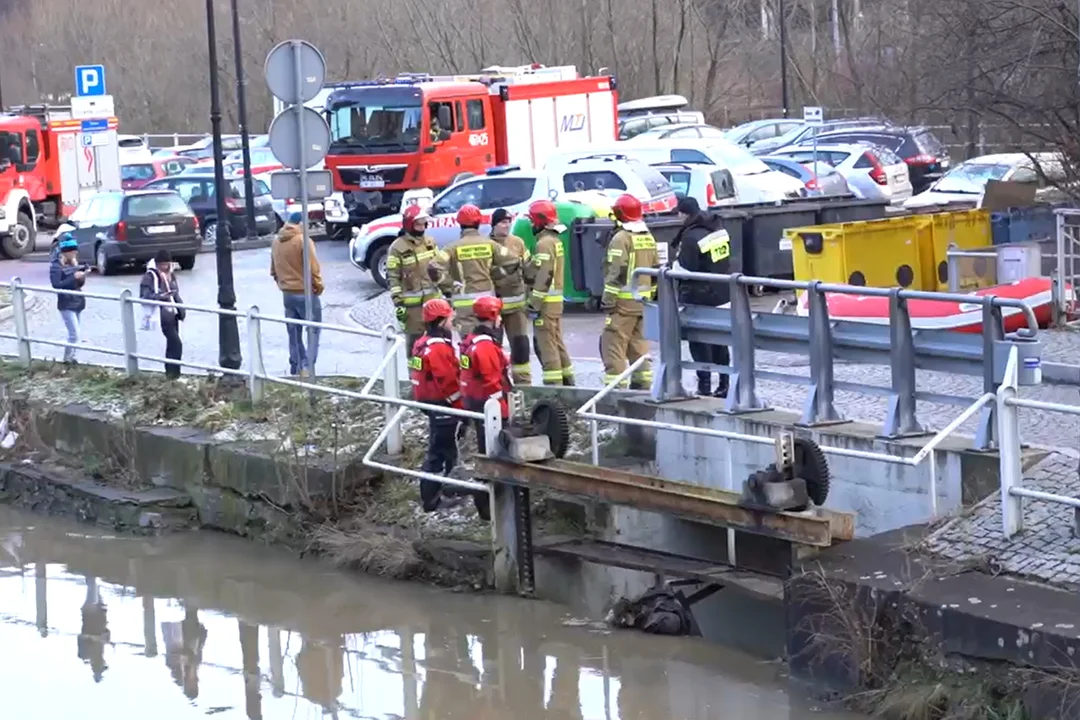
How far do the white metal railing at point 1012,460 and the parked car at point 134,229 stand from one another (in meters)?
21.7

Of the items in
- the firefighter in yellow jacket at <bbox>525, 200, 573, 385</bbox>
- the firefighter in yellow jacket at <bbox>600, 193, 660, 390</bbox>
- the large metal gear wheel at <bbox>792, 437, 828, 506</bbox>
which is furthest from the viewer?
the firefighter in yellow jacket at <bbox>525, 200, 573, 385</bbox>

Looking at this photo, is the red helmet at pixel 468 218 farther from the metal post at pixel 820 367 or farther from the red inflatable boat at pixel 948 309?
the metal post at pixel 820 367

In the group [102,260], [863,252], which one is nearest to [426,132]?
[102,260]

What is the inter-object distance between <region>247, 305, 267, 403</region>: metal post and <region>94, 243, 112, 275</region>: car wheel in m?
14.7

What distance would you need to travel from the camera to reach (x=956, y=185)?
30.4 m

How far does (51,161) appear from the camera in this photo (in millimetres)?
37281

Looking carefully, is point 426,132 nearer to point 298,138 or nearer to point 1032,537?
point 298,138

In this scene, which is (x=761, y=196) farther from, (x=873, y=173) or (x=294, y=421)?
(x=294, y=421)

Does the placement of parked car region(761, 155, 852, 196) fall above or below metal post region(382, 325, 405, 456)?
above

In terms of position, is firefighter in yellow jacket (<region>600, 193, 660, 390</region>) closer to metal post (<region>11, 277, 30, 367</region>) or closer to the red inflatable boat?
the red inflatable boat

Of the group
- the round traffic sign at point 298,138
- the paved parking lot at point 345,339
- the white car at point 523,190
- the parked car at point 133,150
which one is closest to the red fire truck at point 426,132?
the paved parking lot at point 345,339

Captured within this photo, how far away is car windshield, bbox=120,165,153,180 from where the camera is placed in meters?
43.0

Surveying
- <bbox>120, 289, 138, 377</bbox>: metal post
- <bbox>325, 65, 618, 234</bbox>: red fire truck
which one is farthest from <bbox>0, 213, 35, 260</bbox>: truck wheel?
<bbox>120, 289, 138, 377</bbox>: metal post

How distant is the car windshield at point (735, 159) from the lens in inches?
1130
